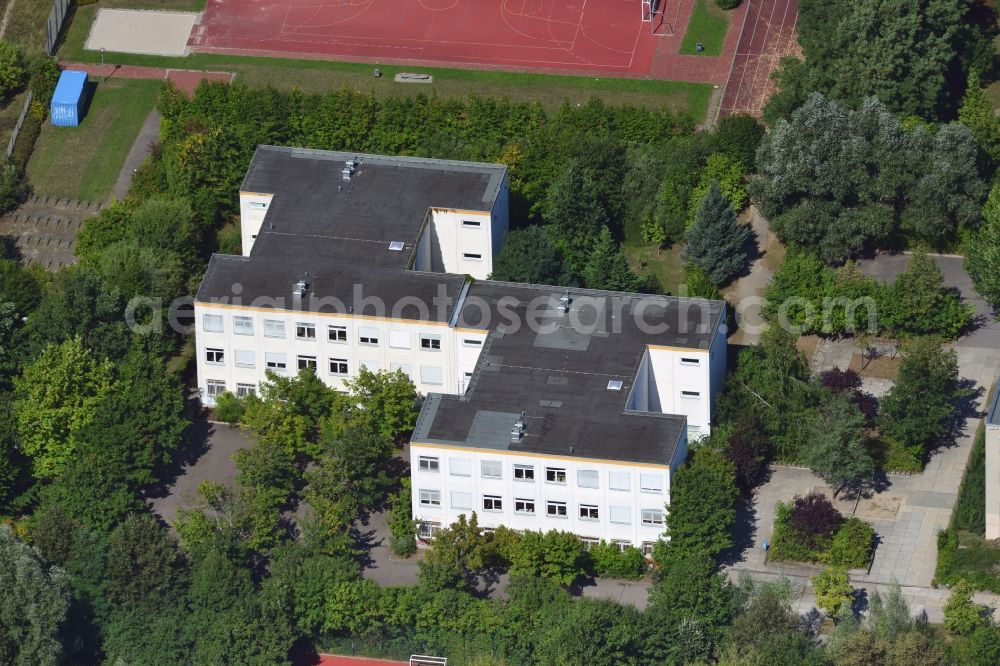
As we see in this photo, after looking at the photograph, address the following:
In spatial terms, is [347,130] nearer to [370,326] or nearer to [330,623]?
[370,326]

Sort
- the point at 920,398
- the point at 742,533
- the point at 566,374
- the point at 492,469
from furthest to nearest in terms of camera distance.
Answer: the point at 566,374
the point at 920,398
the point at 742,533
the point at 492,469

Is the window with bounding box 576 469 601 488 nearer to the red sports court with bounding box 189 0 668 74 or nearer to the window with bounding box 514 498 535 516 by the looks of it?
the window with bounding box 514 498 535 516

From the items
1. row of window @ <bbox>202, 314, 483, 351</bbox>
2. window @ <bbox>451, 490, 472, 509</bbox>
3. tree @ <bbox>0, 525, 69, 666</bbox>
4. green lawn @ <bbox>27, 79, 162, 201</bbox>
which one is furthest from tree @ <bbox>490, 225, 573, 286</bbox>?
tree @ <bbox>0, 525, 69, 666</bbox>

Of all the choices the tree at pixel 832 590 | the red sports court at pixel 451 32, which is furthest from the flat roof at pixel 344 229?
the tree at pixel 832 590

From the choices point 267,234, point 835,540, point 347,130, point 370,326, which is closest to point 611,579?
point 835,540

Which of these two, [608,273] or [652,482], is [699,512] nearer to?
[652,482]

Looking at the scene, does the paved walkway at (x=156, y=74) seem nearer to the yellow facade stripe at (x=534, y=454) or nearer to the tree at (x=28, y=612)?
the yellow facade stripe at (x=534, y=454)

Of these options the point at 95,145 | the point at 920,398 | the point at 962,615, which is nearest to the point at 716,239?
the point at 920,398
